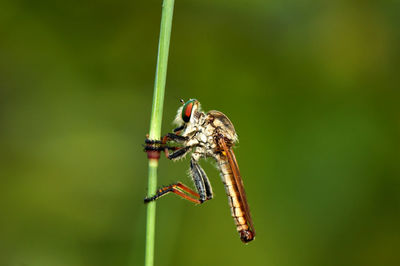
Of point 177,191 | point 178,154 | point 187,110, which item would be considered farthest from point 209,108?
point 177,191

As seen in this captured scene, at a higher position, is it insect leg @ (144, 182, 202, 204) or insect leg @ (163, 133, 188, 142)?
insect leg @ (163, 133, 188, 142)

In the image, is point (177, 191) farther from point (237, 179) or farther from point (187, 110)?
point (187, 110)

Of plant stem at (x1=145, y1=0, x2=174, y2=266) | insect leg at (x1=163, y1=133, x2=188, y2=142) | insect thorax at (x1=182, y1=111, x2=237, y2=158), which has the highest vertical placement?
insect thorax at (x1=182, y1=111, x2=237, y2=158)

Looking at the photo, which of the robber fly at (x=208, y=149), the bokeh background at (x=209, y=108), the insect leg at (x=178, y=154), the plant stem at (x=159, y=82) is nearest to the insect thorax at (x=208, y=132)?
the robber fly at (x=208, y=149)

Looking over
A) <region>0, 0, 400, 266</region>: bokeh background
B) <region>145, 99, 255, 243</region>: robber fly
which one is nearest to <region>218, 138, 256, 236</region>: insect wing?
<region>145, 99, 255, 243</region>: robber fly

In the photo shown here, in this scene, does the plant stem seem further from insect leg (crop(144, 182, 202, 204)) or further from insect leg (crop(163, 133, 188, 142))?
insect leg (crop(163, 133, 188, 142))

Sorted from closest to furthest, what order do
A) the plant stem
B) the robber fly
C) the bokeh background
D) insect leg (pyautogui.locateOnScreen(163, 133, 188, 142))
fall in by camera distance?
the plant stem < insect leg (pyautogui.locateOnScreen(163, 133, 188, 142)) < the robber fly < the bokeh background
